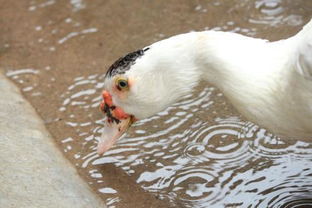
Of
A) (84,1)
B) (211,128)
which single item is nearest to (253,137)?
(211,128)

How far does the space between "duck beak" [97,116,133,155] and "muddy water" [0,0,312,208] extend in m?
0.17

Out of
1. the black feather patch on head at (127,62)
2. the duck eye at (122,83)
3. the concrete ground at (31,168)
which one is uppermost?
the black feather patch on head at (127,62)

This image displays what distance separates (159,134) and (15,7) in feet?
7.37

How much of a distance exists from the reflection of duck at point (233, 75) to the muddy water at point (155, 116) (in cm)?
51

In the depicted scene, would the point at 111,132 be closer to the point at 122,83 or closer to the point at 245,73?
the point at 122,83

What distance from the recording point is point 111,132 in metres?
4.42

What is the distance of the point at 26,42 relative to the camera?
5.87m

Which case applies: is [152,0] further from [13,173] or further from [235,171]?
[13,173]

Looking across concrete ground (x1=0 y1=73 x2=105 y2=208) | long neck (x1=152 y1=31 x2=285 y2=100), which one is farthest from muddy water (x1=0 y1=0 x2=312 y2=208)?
long neck (x1=152 y1=31 x2=285 y2=100)

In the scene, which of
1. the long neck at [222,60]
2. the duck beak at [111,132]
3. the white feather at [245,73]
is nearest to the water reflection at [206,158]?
the duck beak at [111,132]

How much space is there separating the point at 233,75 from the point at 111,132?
104 centimetres

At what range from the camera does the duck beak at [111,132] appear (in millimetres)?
4340

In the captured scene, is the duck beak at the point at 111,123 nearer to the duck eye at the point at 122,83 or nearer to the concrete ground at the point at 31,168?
the duck eye at the point at 122,83

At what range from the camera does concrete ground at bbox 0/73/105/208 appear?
3777 millimetres
